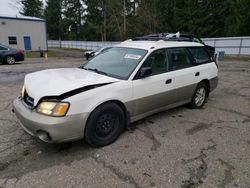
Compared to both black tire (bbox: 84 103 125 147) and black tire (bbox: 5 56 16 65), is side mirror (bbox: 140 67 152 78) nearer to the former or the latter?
black tire (bbox: 84 103 125 147)

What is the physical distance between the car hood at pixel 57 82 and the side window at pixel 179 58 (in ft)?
4.92

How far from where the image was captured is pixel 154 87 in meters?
3.83

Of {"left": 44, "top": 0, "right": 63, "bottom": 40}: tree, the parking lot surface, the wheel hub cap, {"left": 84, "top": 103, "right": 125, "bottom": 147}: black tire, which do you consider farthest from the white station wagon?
{"left": 44, "top": 0, "right": 63, "bottom": 40}: tree

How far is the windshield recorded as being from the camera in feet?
12.0

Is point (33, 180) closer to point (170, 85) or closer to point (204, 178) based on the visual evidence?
point (204, 178)

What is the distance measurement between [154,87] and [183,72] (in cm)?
100

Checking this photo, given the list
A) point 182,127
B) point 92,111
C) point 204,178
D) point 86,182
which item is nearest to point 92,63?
point 92,111

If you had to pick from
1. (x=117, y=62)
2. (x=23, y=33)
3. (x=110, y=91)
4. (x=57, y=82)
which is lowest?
(x=110, y=91)

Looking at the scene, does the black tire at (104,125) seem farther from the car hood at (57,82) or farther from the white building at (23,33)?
the white building at (23,33)

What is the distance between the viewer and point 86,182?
2.50 metres

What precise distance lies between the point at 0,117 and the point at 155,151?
3.34m

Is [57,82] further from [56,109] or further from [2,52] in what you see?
[2,52]

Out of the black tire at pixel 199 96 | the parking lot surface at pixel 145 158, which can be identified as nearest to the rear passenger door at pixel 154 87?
the parking lot surface at pixel 145 158

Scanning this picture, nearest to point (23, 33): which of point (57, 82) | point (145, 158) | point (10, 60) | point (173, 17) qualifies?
point (10, 60)
